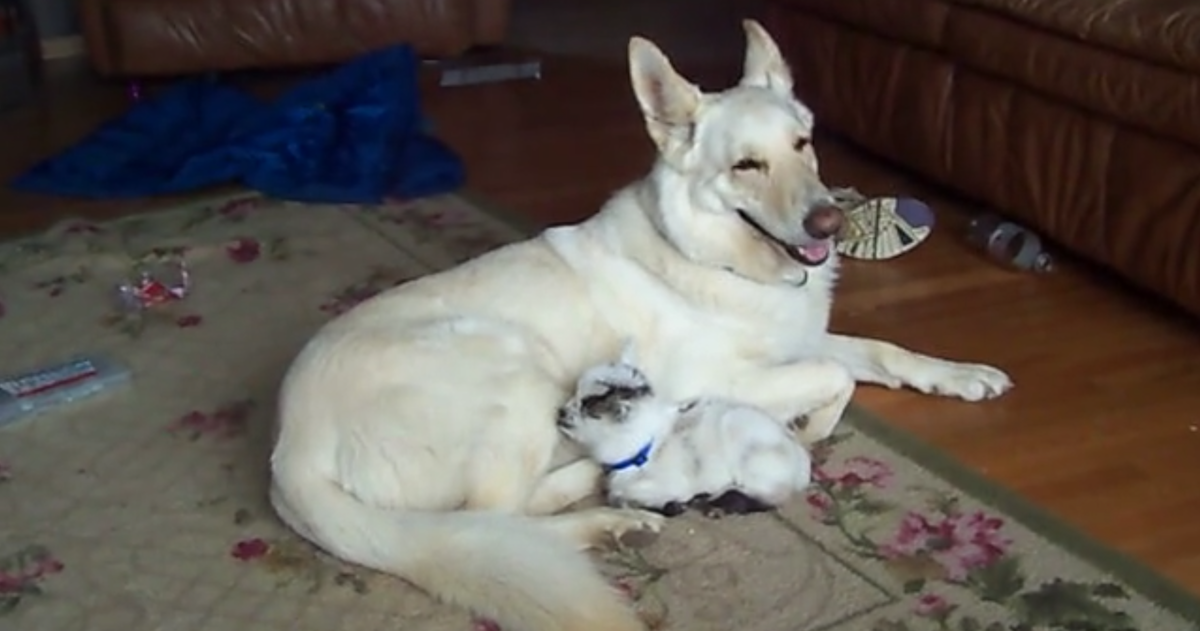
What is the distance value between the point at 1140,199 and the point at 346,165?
6.08 ft

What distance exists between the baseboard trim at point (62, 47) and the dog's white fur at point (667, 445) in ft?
11.5

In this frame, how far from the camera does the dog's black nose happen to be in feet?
7.01

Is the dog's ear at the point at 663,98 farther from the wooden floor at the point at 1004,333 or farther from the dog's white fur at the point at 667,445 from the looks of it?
the wooden floor at the point at 1004,333

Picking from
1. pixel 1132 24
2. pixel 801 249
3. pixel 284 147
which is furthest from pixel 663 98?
pixel 284 147

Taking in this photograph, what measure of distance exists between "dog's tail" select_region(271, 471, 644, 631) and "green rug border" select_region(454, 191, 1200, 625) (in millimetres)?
665

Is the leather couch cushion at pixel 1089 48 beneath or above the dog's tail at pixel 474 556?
above

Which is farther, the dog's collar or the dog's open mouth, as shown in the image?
the dog's open mouth

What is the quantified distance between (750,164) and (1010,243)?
107 centimetres

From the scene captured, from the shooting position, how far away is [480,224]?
11.2 feet

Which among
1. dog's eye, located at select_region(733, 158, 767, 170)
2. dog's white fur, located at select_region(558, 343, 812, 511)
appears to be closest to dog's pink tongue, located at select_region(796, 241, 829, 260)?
dog's eye, located at select_region(733, 158, 767, 170)

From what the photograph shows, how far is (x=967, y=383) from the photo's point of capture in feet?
8.13

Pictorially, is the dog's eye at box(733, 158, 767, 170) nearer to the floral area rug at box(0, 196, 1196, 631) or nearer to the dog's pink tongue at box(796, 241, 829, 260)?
the dog's pink tongue at box(796, 241, 829, 260)

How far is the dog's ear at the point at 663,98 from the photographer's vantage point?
2199 mm

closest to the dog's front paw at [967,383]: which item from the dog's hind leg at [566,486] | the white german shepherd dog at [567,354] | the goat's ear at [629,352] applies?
the white german shepherd dog at [567,354]
